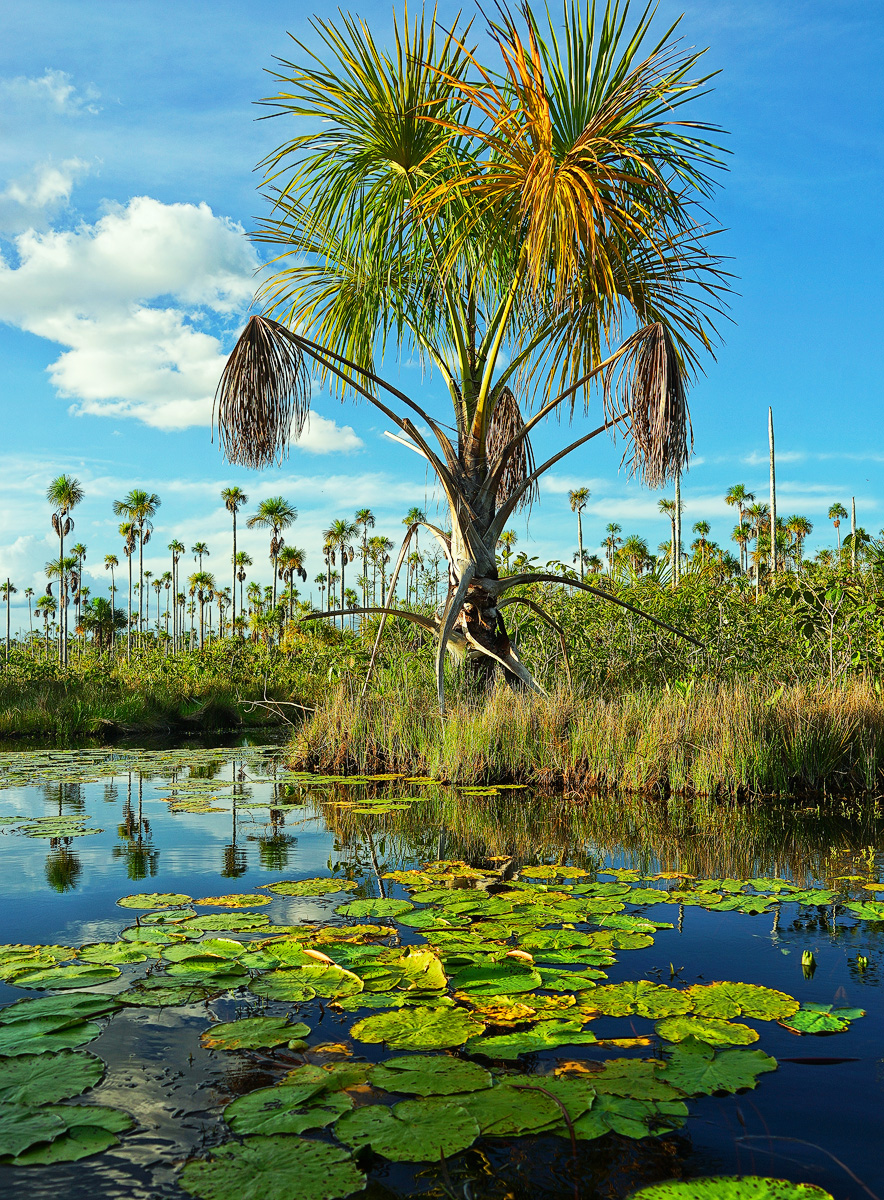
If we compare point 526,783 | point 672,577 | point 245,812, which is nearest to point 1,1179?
point 245,812

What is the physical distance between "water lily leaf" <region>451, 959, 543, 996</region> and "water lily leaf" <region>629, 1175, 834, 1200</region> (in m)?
1.13

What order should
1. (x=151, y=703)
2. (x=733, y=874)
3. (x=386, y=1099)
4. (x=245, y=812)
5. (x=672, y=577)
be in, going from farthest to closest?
(x=151, y=703) < (x=672, y=577) < (x=245, y=812) < (x=733, y=874) < (x=386, y=1099)

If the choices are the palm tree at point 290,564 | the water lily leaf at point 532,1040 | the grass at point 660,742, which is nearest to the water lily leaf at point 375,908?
the water lily leaf at point 532,1040

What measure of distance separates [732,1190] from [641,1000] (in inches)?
40.9

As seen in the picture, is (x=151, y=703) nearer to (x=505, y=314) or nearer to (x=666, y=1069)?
(x=505, y=314)

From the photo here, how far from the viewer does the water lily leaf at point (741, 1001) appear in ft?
8.24

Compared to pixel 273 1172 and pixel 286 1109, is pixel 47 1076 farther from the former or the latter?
pixel 273 1172

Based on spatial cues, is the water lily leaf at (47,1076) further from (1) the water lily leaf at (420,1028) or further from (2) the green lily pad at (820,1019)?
(2) the green lily pad at (820,1019)

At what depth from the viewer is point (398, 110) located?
8164 millimetres

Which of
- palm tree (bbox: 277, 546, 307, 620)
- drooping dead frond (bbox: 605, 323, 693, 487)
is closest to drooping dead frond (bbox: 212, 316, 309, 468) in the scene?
drooping dead frond (bbox: 605, 323, 693, 487)

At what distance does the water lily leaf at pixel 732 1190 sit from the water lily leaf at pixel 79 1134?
120 cm

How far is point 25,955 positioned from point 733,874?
11.4ft

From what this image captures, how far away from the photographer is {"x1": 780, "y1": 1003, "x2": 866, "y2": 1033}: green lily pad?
241 cm

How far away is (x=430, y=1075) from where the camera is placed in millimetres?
2102
